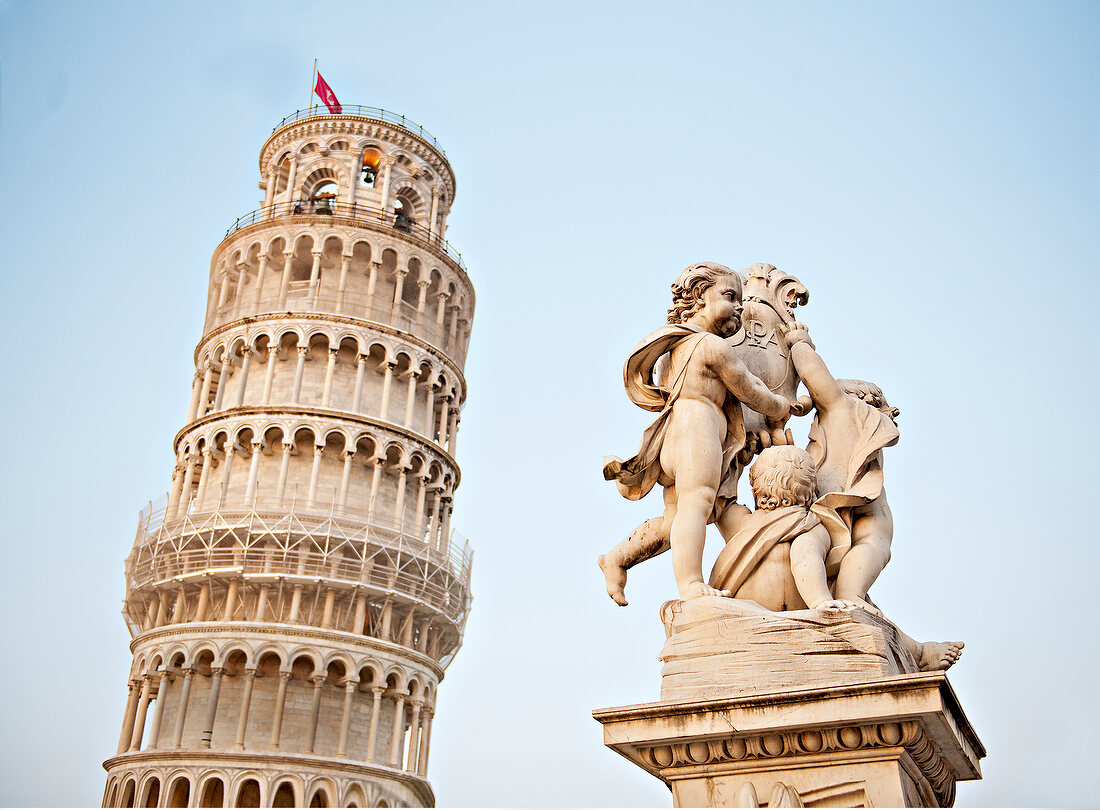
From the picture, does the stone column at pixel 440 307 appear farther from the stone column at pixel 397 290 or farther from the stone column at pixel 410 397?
the stone column at pixel 410 397

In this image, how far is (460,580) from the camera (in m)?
36.5

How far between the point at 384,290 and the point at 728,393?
113 feet

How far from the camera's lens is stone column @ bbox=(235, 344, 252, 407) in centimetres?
3609

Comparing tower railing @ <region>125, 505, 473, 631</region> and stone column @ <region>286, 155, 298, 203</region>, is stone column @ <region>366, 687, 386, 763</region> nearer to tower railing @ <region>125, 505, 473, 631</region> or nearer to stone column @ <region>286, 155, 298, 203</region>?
tower railing @ <region>125, 505, 473, 631</region>

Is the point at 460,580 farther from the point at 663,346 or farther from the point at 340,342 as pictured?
the point at 663,346

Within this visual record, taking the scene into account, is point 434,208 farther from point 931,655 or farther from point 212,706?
point 931,655

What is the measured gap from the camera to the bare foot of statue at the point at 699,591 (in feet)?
14.1

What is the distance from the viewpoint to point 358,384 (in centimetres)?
3609

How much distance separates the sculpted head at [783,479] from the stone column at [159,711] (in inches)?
1229

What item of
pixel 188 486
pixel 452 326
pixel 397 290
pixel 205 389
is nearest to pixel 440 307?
pixel 452 326

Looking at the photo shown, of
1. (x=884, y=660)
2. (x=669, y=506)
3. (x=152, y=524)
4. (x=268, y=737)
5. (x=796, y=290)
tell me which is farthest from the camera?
(x=152, y=524)

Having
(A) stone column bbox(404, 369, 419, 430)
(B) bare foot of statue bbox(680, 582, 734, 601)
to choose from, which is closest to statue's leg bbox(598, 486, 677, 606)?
(B) bare foot of statue bbox(680, 582, 734, 601)

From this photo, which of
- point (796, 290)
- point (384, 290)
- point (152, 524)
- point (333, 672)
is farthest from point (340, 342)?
point (796, 290)

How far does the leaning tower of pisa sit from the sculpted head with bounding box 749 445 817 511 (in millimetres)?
27342
